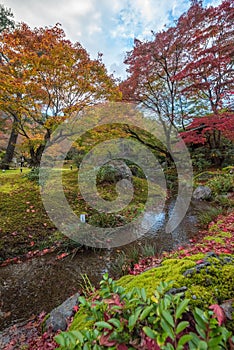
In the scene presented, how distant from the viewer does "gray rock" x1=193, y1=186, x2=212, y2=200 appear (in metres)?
6.47

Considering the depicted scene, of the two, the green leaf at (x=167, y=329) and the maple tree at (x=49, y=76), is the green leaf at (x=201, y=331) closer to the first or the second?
the green leaf at (x=167, y=329)

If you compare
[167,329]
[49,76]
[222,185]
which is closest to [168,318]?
[167,329]

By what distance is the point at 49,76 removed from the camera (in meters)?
5.57

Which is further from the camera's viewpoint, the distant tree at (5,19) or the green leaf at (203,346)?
the distant tree at (5,19)

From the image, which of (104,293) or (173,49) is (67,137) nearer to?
(173,49)

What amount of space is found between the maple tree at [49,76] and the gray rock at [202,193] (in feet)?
16.0

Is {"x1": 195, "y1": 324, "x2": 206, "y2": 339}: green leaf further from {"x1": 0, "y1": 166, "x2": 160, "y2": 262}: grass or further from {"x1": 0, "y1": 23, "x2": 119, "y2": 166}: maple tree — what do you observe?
{"x1": 0, "y1": 23, "x2": 119, "y2": 166}: maple tree

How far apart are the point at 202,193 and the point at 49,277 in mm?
5827

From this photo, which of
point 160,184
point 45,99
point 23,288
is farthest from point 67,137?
point 23,288

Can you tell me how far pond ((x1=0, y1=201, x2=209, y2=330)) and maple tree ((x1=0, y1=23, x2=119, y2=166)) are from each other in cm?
460

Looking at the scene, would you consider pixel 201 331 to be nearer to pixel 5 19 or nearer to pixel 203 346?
pixel 203 346

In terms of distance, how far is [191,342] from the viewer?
1.96ft

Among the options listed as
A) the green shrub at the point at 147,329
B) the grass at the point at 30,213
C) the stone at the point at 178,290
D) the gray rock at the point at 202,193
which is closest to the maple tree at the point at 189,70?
the gray rock at the point at 202,193

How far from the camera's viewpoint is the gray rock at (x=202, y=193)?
6.47 metres
